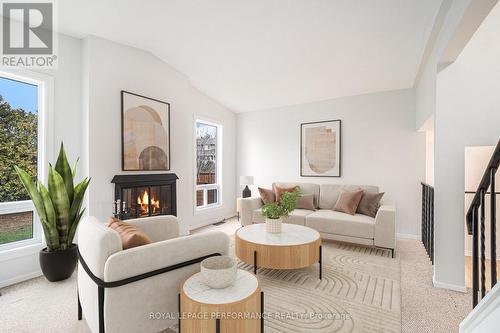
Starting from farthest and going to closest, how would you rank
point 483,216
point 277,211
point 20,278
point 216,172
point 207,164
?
1. point 216,172
2. point 207,164
3. point 277,211
4. point 20,278
5. point 483,216

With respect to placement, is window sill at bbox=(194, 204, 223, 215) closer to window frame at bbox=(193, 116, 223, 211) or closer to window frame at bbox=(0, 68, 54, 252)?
window frame at bbox=(193, 116, 223, 211)

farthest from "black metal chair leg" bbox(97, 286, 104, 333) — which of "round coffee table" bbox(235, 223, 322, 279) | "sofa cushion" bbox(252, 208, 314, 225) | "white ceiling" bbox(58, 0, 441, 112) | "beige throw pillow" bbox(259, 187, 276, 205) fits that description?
"beige throw pillow" bbox(259, 187, 276, 205)

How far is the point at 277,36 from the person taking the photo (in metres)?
2.93

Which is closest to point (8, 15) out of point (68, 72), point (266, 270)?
point (68, 72)

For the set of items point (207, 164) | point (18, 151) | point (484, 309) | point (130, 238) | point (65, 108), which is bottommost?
point (484, 309)

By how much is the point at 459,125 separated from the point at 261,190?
3.05 meters

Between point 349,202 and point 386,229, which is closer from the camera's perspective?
point 386,229

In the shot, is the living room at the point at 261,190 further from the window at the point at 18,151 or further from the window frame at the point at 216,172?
the window frame at the point at 216,172

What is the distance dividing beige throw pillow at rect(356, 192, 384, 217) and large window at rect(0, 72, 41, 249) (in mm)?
4370

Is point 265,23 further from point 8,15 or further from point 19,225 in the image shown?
point 19,225

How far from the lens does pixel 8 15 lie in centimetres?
259

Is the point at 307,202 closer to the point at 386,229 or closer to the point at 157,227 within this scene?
the point at 386,229

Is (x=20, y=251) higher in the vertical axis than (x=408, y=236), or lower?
higher

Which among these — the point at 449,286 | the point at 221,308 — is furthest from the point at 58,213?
the point at 449,286
